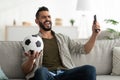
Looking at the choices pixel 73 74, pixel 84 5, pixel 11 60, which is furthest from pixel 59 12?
pixel 73 74

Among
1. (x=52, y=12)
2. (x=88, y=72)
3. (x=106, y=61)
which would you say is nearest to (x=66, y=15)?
(x=52, y=12)

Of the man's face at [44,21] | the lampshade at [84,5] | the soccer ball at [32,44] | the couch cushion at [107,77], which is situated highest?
the lampshade at [84,5]

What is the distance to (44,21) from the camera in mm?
2705

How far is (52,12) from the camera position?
20.9 ft

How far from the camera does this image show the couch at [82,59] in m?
2.62

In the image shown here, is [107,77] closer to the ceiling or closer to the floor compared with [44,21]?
closer to the floor

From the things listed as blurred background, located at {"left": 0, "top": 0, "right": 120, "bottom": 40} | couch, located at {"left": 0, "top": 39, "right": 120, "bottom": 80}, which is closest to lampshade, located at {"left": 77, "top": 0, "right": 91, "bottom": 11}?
blurred background, located at {"left": 0, "top": 0, "right": 120, "bottom": 40}

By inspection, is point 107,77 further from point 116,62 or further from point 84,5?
point 84,5

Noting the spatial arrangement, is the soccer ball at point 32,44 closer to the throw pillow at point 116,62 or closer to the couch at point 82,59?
the couch at point 82,59

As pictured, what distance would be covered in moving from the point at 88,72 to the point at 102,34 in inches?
53.7

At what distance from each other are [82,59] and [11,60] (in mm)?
671

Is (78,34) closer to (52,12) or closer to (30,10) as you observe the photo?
(52,12)

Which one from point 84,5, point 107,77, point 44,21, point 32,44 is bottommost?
point 107,77

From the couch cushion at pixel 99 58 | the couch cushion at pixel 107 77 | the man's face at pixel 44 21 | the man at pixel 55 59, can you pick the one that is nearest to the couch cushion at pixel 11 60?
the man at pixel 55 59
